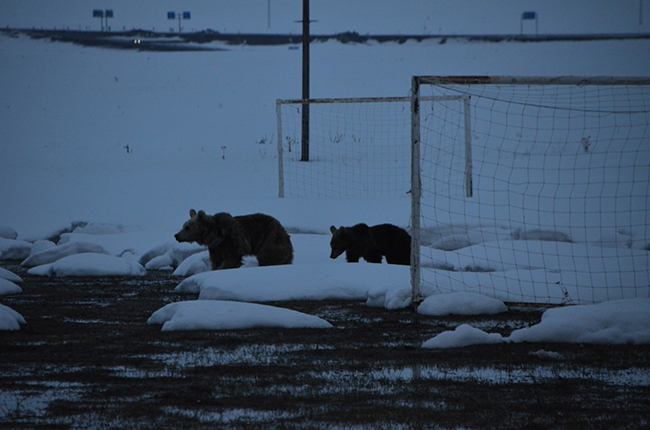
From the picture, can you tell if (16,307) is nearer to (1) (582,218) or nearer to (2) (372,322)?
(2) (372,322)

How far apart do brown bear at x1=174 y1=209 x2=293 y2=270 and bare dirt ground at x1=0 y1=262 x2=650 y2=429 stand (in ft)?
12.0

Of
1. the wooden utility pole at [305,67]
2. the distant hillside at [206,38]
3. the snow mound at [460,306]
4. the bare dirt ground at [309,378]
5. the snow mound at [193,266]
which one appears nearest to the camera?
the bare dirt ground at [309,378]

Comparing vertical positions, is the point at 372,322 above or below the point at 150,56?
below

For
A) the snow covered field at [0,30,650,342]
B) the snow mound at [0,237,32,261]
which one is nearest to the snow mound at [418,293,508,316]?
the snow covered field at [0,30,650,342]

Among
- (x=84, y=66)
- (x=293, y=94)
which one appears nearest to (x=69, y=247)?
(x=293, y=94)

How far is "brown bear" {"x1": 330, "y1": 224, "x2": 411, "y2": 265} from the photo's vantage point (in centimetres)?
1200

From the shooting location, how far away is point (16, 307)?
8617 millimetres

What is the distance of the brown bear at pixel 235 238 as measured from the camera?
11.7 meters

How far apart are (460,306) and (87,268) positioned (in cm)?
609

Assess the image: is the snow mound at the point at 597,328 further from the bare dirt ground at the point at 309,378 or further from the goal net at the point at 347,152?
the goal net at the point at 347,152

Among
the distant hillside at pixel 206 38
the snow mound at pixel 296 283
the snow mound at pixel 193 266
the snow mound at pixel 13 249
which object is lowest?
the snow mound at pixel 13 249

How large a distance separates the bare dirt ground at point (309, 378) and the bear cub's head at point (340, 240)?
397cm

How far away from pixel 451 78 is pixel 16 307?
17.7 feet

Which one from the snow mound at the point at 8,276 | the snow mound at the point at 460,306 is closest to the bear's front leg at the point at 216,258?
the snow mound at the point at 8,276
